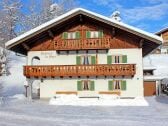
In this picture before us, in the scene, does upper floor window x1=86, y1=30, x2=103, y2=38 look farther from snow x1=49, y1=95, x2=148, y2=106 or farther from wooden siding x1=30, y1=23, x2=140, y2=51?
snow x1=49, y1=95, x2=148, y2=106

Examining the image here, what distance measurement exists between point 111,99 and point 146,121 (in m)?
9.91

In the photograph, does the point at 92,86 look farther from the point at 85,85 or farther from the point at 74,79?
the point at 74,79

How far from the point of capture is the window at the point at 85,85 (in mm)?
30984

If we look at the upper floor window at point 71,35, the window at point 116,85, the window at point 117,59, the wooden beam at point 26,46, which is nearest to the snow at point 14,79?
the wooden beam at point 26,46

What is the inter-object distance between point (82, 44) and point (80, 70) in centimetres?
247

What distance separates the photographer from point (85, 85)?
102 ft

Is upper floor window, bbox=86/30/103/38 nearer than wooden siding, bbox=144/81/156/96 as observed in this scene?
Yes

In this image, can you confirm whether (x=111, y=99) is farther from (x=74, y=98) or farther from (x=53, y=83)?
(x=53, y=83)

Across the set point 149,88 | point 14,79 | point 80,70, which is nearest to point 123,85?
point 80,70

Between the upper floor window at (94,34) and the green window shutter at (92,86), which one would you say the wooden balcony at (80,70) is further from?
the upper floor window at (94,34)

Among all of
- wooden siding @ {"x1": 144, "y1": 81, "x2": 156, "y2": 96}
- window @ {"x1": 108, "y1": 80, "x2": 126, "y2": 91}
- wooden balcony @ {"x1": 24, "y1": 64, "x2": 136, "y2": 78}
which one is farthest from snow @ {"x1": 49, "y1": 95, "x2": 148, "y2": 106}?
wooden siding @ {"x1": 144, "y1": 81, "x2": 156, "y2": 96}

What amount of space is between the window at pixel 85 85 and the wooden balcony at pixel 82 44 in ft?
10.0

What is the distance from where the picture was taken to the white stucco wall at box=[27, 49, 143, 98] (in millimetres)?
30734

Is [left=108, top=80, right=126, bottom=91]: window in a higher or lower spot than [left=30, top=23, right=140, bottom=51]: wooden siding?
lower
